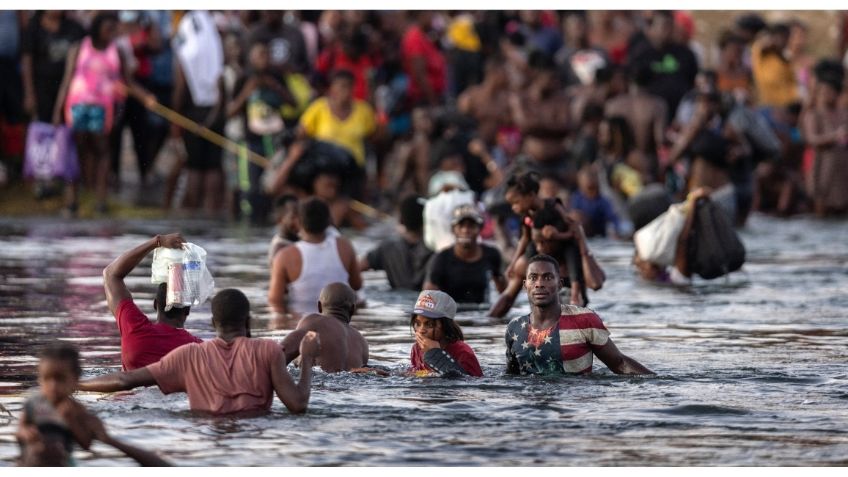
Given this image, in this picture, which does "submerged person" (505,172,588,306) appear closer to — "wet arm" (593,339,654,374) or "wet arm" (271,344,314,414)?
"wet arm" (593,339,654,374)

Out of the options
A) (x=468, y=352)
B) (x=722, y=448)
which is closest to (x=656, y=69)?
(x=468, y=352)

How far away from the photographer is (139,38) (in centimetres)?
2383

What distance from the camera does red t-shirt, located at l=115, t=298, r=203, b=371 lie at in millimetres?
11289

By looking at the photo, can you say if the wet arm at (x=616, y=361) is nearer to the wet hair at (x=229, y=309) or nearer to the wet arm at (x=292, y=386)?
the wet arm at (x=292, y=386)

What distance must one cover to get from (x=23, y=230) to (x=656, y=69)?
25.1ft

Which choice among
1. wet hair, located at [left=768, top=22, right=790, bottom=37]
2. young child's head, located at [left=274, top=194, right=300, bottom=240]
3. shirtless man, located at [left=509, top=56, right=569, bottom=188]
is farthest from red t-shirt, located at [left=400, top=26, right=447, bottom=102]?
young child's head, located at [left=274, top=194, right=300, bottom=240]

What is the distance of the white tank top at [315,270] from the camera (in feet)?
50.8

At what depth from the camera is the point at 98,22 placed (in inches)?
877

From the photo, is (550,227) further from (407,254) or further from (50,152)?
(50,152)

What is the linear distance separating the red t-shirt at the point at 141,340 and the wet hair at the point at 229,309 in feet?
2.51

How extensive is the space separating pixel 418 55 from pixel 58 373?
16.4 meters

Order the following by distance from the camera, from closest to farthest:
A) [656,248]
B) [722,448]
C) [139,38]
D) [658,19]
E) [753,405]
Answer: [722,448]
[753,405]
[656,248]
[139,38]
[658,19]

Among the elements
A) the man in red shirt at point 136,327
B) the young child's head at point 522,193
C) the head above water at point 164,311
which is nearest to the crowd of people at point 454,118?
the young child's head at point 522,193

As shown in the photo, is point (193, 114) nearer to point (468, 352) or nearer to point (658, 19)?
point (658, 19)
